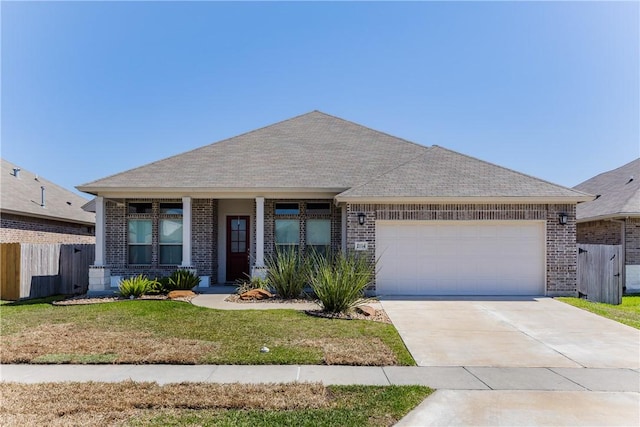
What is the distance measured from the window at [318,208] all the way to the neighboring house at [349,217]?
0.03m

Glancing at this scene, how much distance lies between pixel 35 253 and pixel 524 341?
13.8 meters

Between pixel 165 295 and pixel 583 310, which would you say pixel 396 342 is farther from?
pixel 165 295

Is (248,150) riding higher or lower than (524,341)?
higher

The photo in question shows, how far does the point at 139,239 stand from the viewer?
45.5 ft

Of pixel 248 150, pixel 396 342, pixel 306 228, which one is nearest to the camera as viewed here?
pixel 396 342

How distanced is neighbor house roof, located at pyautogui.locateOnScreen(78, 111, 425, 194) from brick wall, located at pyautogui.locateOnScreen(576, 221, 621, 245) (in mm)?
7467

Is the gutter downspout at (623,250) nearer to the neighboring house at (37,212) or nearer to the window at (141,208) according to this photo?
the window at (141,208)

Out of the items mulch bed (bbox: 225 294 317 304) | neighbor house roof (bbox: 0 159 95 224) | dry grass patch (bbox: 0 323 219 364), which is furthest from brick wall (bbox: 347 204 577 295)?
neighbor house roof (bbox: 0 159 95 224)

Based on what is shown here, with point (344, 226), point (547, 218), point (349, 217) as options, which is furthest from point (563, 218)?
point (344, 226)

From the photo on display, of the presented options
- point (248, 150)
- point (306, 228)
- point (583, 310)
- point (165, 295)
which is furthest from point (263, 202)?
point (583, 310)

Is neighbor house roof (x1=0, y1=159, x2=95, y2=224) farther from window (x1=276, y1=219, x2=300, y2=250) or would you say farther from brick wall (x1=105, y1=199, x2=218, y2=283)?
window (x1=276, y1=219, x2=300, y2=250)

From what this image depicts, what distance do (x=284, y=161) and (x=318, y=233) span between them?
9.24ft

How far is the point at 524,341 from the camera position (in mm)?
7230

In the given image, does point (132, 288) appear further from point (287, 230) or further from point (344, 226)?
point (344, 226)
